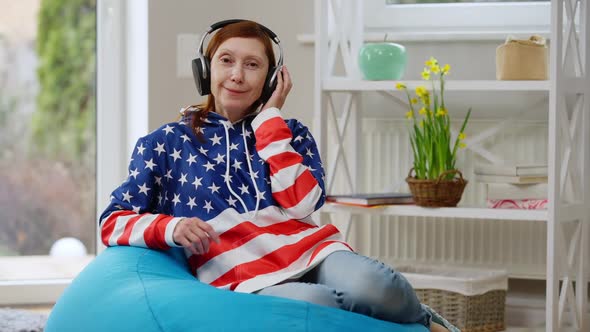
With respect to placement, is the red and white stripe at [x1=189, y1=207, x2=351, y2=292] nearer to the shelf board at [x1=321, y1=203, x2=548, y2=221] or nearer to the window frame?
the shelf board at [x1=321, y1=203, x2=548, y2=221]

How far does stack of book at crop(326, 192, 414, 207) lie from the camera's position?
9.25 feet

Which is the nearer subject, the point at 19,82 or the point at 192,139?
the point at 192,139

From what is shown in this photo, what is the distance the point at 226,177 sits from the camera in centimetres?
195

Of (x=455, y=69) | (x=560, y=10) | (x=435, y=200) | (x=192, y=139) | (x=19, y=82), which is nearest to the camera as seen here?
(x=192, y=139)

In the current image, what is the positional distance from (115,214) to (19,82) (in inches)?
67.2

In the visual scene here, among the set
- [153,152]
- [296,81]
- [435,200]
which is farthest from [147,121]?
[153,152]

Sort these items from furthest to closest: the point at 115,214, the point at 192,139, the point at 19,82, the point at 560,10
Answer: the point at 19,82
the point at 560,10
the point at 192,139
the point at 115,214

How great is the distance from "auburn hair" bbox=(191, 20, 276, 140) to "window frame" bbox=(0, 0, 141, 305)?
1.27 meters

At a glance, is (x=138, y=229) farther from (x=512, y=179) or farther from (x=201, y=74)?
(x=512, y=179)

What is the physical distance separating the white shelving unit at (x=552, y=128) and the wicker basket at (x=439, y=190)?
3 cm

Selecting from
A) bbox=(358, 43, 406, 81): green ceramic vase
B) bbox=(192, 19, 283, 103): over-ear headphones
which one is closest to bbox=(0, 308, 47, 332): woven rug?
bbox=(192, 19, 283, 103): over-ear headphones

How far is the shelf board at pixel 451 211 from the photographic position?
268 centimetres

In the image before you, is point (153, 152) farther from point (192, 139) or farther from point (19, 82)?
point (19, 82)

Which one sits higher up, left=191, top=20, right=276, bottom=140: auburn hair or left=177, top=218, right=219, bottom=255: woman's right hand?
left=191, top=20, right=276, bottom=140: auburn hair
